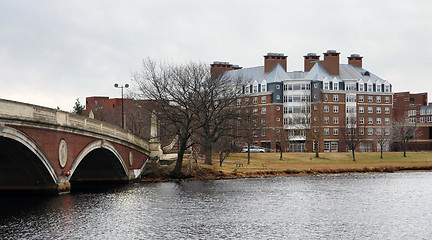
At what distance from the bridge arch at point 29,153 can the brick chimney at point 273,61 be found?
3604 inches

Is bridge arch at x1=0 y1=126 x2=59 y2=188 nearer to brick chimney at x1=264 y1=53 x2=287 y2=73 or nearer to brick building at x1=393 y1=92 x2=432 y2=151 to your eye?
brick chimney at x1=264 y1=53 x2=287 y2=73

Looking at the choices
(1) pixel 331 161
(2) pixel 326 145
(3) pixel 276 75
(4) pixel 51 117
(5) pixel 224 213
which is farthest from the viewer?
(3) pixel 276 75

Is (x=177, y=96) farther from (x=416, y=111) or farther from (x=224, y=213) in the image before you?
(x=416, y=111)

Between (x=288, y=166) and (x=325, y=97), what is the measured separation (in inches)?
1988

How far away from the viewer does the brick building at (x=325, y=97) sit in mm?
124000

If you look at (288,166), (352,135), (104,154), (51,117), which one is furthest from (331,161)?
(51,117)

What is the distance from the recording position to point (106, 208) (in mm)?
38781

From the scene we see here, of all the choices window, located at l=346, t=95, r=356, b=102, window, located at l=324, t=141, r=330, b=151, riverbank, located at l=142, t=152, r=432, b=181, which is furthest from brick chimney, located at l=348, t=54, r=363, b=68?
riverbank, located at l=142, t=152, r=432, b=181

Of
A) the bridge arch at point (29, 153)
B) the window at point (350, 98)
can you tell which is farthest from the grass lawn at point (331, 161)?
the bridge arch at point (29, 153)

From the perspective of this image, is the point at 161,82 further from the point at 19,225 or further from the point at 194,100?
the point at 19,225

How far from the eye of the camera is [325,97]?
12600cm

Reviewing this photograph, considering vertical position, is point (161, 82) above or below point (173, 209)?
above

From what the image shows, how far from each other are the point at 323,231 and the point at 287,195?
54.2 feet

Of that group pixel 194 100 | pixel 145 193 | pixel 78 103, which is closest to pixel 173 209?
pixel 145 193
